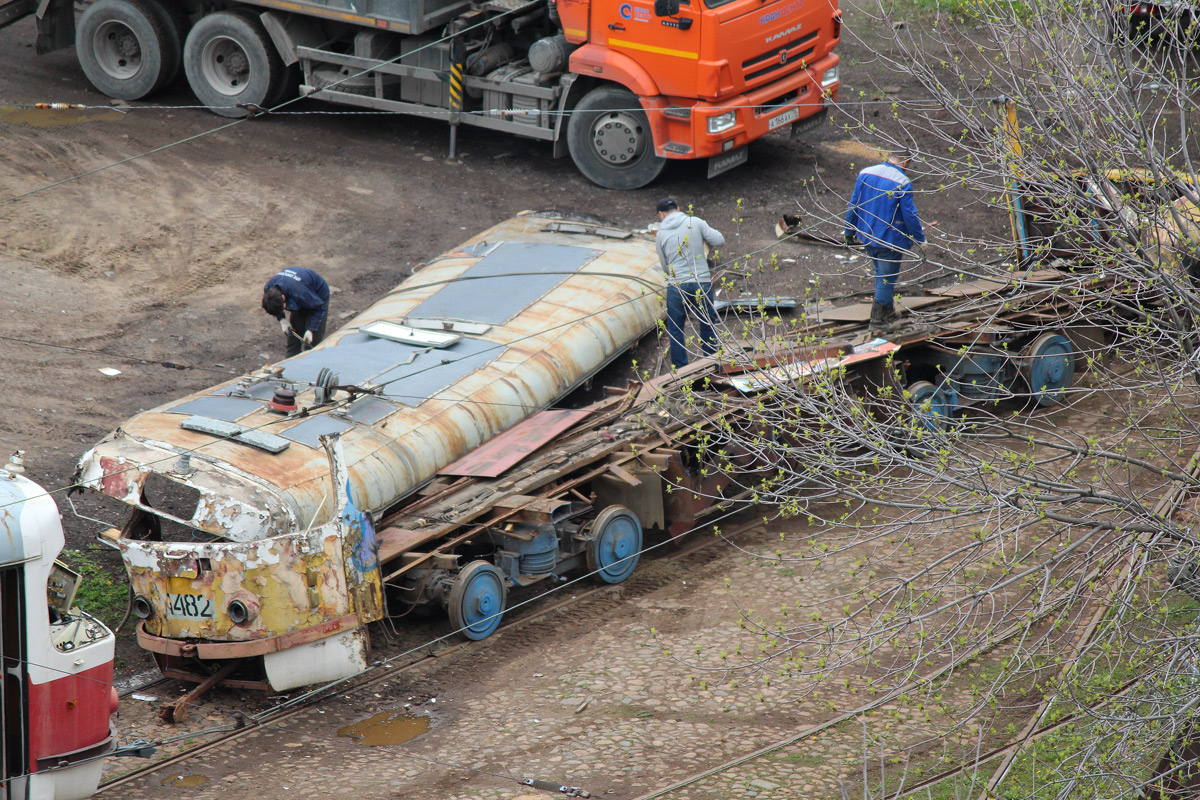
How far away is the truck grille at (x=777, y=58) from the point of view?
51.2ft

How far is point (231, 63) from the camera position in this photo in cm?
1800

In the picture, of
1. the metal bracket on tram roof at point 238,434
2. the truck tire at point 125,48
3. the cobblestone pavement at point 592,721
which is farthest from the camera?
the truck tire at point 125,48

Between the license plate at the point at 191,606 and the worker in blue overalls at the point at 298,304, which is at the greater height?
the worker in blue overalls at the point at 298,304

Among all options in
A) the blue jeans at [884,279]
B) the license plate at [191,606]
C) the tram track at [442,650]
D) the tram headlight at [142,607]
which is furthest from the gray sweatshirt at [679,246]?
the tram headlight at [142,607]

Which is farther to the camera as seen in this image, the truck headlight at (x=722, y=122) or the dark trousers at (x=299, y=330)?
the truck headlight at (x=722, y=122)

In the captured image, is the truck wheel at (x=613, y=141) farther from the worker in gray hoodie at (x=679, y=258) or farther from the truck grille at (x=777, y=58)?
the worker in gray hoodie at (x=679, y=258)

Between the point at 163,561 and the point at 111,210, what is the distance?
8.42 m

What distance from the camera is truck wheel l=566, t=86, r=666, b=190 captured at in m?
16.1

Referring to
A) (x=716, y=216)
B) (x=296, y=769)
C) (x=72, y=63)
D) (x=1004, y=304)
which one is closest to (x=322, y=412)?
(x=296, y=769)

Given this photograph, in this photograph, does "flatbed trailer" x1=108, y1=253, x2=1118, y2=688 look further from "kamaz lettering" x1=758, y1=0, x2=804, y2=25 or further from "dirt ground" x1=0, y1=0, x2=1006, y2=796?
"kamaz lettering" x1=758, y1=0, x2=804, y2=25

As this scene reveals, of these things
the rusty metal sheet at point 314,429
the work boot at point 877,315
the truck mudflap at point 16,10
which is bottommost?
the work boot at point 877,315

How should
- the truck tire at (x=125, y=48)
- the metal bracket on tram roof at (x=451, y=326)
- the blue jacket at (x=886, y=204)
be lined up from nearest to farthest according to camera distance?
the metal bracket on tram roof at (x=451, y=326) < the blue jacket at (x=886, y=204) < the truck tire at (x=125, y=48)

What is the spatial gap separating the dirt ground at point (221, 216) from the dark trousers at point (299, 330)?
1.18 metres

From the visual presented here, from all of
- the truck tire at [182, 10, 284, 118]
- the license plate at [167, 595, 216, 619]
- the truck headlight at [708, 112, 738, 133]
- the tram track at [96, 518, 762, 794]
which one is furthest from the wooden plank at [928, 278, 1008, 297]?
the truck tire at [182, 10, 284, 118]
